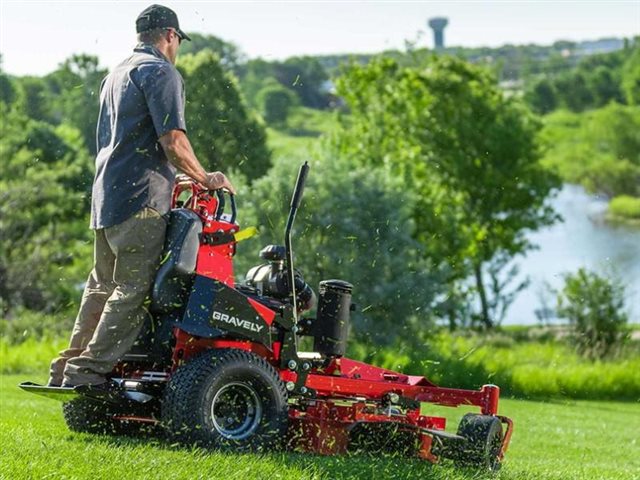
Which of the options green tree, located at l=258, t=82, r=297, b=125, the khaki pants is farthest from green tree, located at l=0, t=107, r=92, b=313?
the khaki pants

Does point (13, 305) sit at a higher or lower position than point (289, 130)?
lower

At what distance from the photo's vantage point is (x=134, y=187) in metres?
6.98

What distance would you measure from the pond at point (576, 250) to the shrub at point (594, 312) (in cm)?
663

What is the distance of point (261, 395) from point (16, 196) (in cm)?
2974

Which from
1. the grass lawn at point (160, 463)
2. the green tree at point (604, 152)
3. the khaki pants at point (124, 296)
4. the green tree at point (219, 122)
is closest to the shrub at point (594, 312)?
the green tree at point (219, 122)

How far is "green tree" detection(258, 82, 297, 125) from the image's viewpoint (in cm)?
5756

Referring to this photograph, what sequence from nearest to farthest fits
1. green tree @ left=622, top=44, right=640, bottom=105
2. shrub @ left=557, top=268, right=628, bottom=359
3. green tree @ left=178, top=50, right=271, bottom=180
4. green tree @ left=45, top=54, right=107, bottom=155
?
shrub @ left=557, top=268, right=628, bottom=359
green tree @ left=178, top=50, right=271, bottom=180
green tree @ left=45, top=54, right=107, bottom=155
green tree @ left=622, top=44, right=640, bottom=105

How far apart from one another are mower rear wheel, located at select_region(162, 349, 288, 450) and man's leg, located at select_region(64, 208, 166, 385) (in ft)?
1.21

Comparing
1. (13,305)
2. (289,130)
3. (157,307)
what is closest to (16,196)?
(13,305)

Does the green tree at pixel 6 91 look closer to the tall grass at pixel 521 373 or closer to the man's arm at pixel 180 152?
the tall grass at pixel 521 373

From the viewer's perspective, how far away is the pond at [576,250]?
150 feet

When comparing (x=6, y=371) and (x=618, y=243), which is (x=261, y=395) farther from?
(x=618, y=243)

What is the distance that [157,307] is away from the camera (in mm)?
7012

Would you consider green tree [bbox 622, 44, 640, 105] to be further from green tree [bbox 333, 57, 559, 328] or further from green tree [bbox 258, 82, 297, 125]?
green tree [bbox 333, 57, 559, 328]
